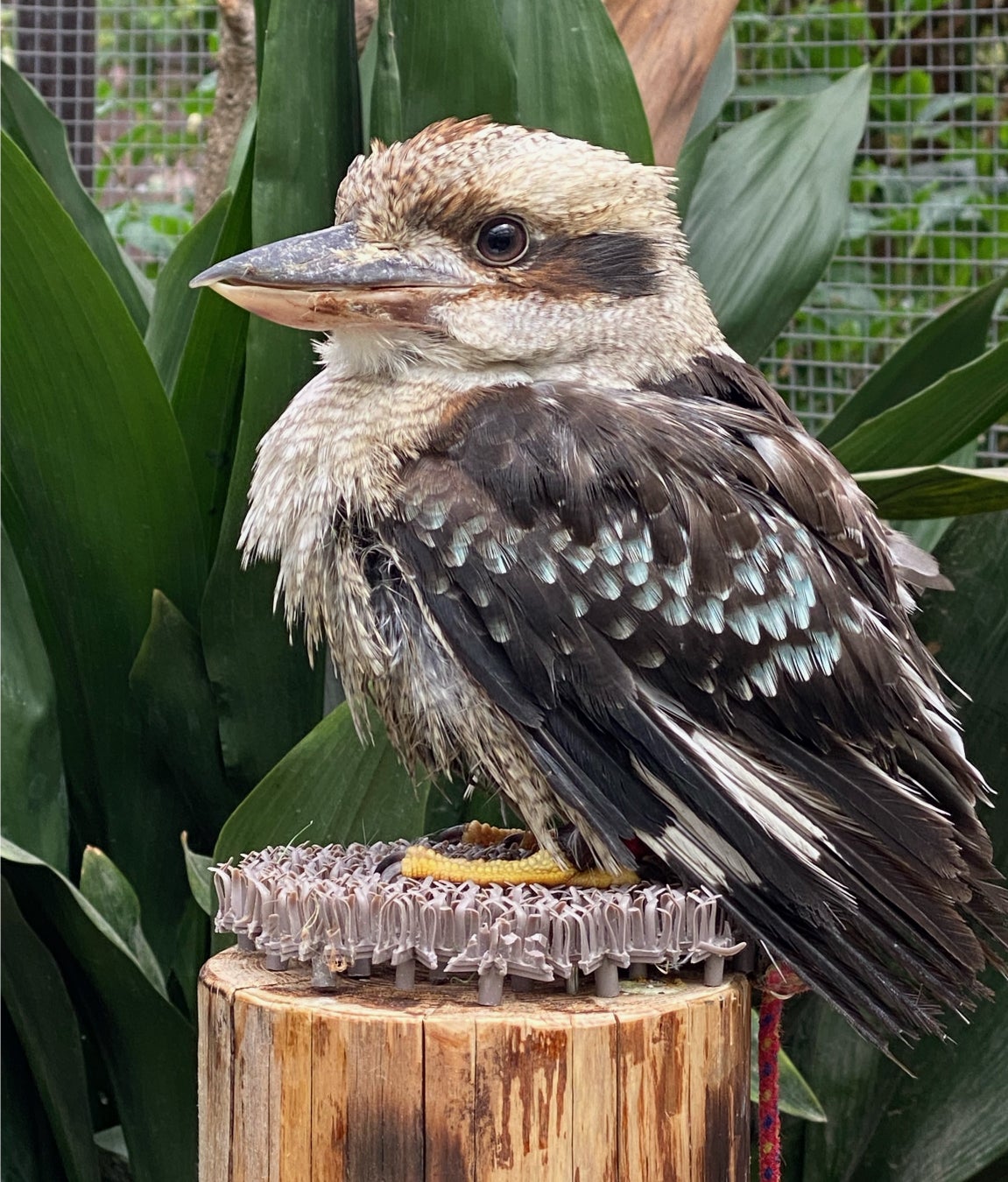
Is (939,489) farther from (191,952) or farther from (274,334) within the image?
(191,952)

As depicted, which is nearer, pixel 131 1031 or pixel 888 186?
pixel 131 1031

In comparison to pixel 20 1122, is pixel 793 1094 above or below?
above

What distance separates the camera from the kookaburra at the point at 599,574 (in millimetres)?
1239

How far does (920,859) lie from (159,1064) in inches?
40.1

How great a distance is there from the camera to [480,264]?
1334 mm

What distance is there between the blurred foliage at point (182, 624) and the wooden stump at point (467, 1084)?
0.46 meters

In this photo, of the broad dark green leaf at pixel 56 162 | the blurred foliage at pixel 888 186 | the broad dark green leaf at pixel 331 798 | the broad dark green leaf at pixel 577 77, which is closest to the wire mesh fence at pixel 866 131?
the blurred foliage at pixel 888 186

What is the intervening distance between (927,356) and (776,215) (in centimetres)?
32

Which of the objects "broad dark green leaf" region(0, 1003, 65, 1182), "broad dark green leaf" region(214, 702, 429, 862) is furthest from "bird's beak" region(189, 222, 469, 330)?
"broad dark green leaf" region(0, 1003, 65, 1182)

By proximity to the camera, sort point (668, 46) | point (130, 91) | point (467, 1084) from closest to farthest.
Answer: point (467, 1084), point (668, 46), point (130, 91)

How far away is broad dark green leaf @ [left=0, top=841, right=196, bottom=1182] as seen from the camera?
1703 millimetres

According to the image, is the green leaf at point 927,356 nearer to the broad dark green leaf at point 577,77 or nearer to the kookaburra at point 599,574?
the broad dark green leaf at point 577,77

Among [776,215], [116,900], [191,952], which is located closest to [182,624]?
[116,900]

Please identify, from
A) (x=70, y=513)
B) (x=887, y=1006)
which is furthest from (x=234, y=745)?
(x=887, y=1006)
